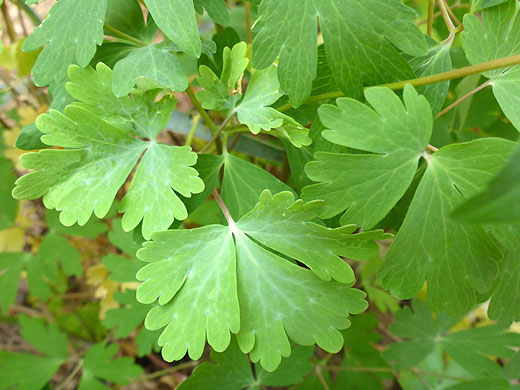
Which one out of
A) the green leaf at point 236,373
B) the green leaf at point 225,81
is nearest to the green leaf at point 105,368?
the green leaf at point 236,373

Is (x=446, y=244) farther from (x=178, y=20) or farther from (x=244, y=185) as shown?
(x=178, y=20)

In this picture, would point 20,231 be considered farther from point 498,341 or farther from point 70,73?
point 498,341

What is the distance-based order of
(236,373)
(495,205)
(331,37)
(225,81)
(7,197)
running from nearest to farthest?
(495,205) → (331,37) → (225,81) → (236,373) → (7,197)

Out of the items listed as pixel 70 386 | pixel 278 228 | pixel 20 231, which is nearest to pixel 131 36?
pixel 278 228

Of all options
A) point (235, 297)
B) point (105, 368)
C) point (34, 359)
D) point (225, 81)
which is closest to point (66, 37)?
point (225, 81)

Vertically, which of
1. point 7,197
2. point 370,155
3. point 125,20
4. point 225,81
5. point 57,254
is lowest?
point 57,254

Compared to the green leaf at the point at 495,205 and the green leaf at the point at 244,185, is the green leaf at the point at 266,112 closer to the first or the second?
the green leaf at the point at 244,185

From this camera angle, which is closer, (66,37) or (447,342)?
(66,37)
